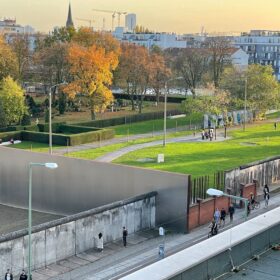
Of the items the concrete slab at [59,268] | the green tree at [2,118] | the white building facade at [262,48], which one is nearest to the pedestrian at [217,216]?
the concrete slab at [59,268]

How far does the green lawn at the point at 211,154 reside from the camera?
4928 centimetres

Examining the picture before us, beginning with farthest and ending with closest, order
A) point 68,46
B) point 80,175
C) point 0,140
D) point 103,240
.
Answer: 1. point 68,46
2. point 0,140
3. point 80,175
4. point 103,240

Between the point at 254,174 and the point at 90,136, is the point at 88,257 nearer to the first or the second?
the point at 254,174

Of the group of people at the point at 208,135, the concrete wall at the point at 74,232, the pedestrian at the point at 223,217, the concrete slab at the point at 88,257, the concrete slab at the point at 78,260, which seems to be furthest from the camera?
the group of people at the point at 208,135

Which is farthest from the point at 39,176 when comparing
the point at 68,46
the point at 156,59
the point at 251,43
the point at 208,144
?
the point at 251,43

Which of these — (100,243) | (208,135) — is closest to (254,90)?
(208,135)

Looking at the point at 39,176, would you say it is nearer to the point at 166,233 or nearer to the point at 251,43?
the point at 166,233

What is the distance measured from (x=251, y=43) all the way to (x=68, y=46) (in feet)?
379

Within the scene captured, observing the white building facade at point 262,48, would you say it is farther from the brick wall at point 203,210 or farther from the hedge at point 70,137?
the brick wall at point 203,210

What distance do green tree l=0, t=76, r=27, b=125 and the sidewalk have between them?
39038 mm

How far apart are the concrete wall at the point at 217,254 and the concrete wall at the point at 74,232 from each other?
11.9 m

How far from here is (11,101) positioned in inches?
2680

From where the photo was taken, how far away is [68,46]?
82.1 meters

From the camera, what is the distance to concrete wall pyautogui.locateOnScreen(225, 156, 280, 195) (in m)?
39.1
